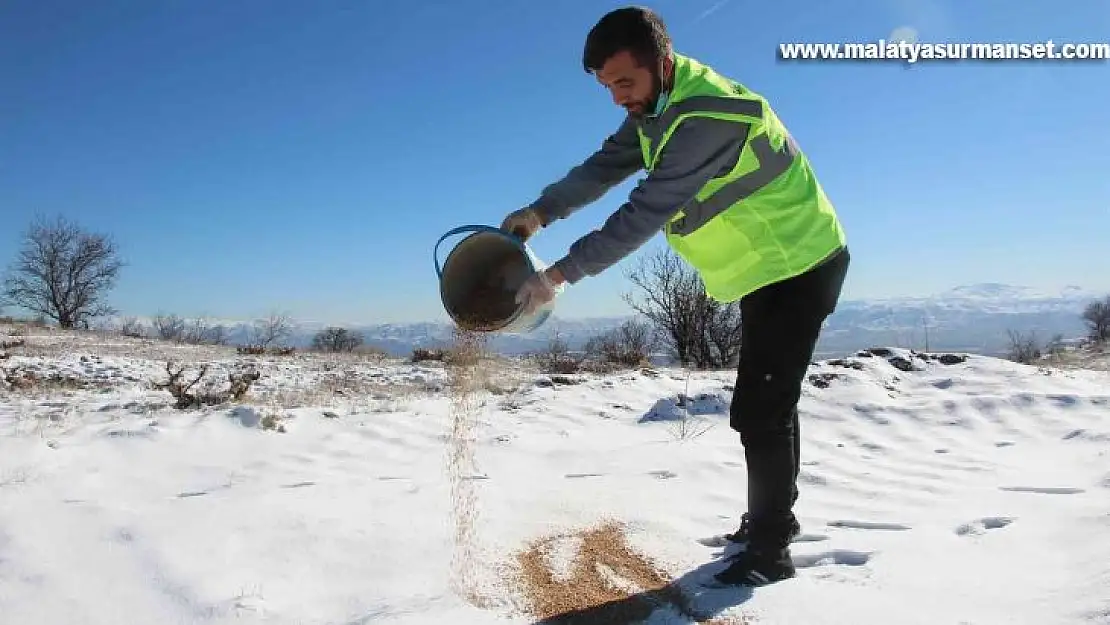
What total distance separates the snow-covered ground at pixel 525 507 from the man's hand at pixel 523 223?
73 cm

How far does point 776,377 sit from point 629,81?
978 mm

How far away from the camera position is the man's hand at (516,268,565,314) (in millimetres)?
1993

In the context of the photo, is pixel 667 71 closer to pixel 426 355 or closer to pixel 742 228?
pixel 742 228

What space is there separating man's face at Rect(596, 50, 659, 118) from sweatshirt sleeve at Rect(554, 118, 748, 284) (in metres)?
0.15

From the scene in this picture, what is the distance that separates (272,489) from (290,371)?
523cm

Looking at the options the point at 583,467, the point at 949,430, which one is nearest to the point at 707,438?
the point at 583,467

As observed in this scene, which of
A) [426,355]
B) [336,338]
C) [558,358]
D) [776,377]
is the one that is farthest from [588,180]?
[336,338]

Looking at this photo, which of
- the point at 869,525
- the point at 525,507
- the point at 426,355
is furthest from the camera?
the point at 426,355

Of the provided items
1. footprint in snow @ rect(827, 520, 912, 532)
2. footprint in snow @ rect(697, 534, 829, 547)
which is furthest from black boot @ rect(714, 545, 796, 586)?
footprint in snow @ rect(827, 520, 912, 532)

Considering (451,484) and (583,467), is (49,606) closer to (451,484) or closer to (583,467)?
(451,484)

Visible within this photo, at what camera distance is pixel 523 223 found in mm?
2502

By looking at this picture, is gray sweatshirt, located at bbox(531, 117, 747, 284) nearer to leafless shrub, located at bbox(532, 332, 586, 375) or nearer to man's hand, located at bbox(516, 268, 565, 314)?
man's hand, located at bbox(516, 268, 565, 314)

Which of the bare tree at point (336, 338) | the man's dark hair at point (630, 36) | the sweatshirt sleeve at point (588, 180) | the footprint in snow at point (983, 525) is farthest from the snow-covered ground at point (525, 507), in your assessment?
the bare tree at point (336, 338)

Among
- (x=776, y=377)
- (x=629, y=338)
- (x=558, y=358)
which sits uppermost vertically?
(x=629, y=338)
